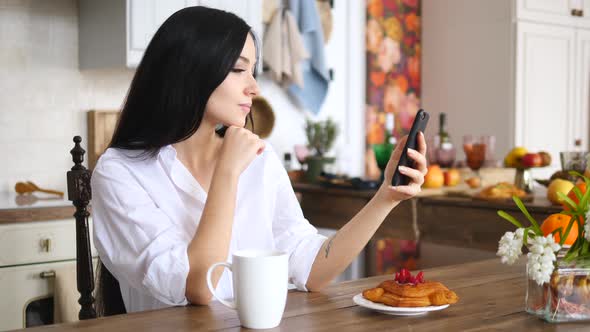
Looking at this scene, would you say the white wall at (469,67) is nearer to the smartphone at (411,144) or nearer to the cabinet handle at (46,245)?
the cabinet handle at (46,245)

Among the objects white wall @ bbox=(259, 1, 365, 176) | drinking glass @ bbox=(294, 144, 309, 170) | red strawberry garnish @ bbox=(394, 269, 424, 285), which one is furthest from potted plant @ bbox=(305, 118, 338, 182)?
red strawberry garnish @ bbox=(394, 269, 424, 285)

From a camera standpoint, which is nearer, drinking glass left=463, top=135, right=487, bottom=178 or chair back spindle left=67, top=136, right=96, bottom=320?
chair back spindle left=67, top=136, right=96, bottom=320

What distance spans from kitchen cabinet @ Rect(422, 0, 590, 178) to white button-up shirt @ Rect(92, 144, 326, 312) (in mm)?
3252

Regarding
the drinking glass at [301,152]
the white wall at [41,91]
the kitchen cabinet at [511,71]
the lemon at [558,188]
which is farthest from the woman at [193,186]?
the kitchen cabinet at [511,71]

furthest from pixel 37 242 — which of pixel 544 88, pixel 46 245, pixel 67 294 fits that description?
pixel 544 88

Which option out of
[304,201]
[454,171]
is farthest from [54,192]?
[454,171]

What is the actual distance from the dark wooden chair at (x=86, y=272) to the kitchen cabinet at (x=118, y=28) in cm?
156

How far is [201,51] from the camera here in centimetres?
144

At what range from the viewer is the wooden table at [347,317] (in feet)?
3.59

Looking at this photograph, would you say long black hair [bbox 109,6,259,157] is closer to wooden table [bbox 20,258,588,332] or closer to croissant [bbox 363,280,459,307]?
wooden table [bbox 20,258,588,332]

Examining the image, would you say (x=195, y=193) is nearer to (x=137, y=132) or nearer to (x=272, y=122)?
(x=137, y=132)

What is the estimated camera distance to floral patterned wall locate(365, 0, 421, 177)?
4.56 metres

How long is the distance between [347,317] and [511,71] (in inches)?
145

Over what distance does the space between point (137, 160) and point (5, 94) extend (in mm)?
Answer: 1913
